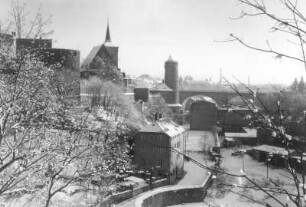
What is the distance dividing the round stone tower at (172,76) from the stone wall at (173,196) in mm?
43184

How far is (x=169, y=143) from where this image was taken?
29.8 metres

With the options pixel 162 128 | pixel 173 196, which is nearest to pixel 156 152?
pixel 162 128

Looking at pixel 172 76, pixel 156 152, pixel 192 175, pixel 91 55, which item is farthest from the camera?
pixel 172 76

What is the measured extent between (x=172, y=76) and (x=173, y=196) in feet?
158

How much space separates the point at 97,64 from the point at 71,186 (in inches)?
1109

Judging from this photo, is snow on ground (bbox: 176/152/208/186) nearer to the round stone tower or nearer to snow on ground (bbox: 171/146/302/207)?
snow on ground (bbox: 171/146/302/207)

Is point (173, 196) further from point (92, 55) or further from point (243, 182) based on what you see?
point (92, 55)

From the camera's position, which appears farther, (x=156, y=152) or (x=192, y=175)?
(x=192, y=175)

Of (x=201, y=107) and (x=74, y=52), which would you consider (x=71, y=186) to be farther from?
(x=201, y=107)

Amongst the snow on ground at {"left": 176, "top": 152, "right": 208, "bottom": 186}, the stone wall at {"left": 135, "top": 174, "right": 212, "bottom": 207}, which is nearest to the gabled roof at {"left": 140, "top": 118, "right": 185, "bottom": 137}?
the snow on ground at {"left": 176, "top": 152, "right": 208, "bottom": 186}

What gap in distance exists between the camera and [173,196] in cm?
2538

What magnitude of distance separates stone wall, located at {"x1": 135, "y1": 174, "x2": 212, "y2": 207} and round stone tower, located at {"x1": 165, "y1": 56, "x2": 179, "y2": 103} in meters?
43.2

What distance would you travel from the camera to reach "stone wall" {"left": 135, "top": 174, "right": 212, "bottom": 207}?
23.0 metres

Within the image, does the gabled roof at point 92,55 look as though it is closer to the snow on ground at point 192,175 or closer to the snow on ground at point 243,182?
the snow on ground at point 192,175
